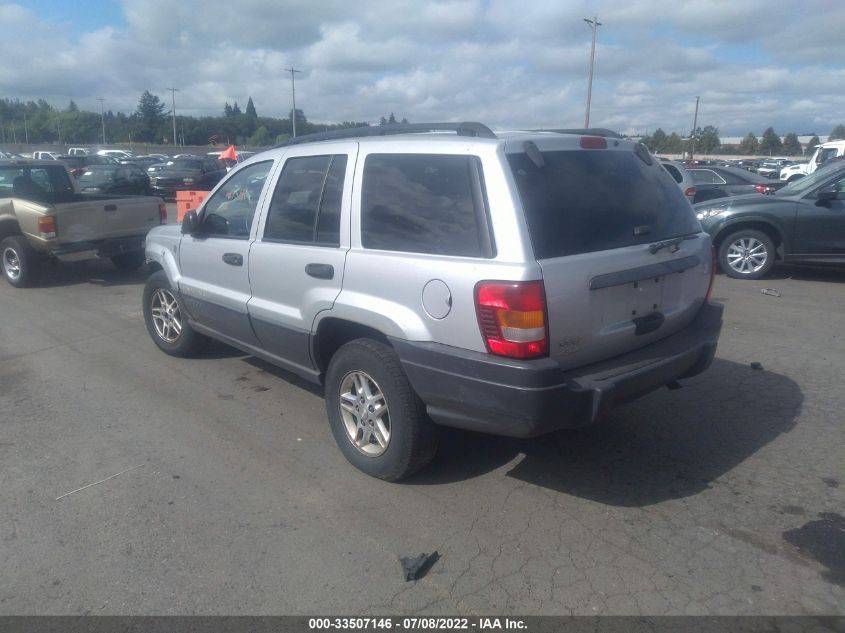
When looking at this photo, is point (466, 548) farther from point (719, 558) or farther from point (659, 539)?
point (719, 558)

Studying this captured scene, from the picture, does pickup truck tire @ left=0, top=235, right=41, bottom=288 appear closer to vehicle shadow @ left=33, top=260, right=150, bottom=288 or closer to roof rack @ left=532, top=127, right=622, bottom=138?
vehicle shadow @ left=33, top=260, right=150, bottom=288

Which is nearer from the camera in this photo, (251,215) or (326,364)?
(326,364)

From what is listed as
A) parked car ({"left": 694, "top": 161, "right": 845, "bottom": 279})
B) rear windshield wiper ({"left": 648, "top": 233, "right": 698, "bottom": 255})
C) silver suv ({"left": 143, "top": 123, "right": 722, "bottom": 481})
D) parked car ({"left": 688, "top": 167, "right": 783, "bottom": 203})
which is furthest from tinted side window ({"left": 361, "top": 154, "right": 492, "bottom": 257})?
parked car ({"left": 688, "top": 167, "right": 783, "bottom": 203})

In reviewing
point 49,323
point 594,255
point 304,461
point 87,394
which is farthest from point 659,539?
point 49,323

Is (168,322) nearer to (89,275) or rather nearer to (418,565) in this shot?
(418,565)

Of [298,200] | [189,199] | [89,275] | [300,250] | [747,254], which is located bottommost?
[89,275]

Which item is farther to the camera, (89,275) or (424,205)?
(89,275)

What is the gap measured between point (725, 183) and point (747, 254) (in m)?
5.42

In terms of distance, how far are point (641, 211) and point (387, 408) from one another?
182 cm

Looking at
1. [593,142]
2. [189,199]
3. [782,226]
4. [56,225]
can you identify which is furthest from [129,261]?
[782,226]

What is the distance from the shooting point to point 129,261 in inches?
437

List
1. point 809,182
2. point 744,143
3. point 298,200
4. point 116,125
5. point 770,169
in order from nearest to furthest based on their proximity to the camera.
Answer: point 298,200
point 809,182
point 770,169
point 744,143
point 116,125

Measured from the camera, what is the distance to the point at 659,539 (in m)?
3.34

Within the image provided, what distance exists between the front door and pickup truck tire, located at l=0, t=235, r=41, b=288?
5.38m
